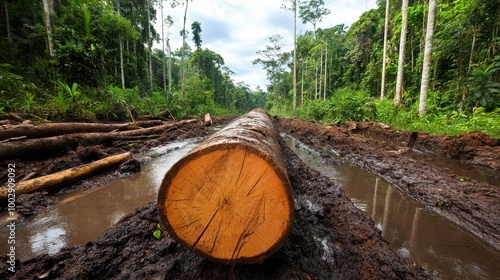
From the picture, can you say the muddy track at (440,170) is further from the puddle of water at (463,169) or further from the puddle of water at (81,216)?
the puddle of water at (81,216)

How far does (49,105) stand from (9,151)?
9.26ft

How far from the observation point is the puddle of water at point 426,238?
5.62 ft

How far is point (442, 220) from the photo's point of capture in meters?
2.41

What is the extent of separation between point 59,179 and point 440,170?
6061 millimetres

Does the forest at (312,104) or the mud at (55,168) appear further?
the forest at (312,104)

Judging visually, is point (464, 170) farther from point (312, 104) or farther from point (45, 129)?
point (312, 104)

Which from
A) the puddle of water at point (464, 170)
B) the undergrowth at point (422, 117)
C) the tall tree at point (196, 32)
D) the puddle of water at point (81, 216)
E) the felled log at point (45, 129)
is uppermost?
the tall tree at point (196, 32)

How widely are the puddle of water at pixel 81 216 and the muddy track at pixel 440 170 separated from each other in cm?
383

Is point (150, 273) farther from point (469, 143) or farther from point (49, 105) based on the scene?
point (49, 105)

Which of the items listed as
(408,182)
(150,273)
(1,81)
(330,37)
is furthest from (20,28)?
(330,37)

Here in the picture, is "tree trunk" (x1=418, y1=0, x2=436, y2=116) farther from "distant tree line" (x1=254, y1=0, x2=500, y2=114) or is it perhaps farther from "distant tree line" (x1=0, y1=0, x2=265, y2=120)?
"distant tree line" (x1=0, y1=0, x2=265, y2=120)

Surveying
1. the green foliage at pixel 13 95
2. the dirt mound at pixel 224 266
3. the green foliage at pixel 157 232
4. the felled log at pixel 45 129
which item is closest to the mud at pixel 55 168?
the felled log at pixel 45 129

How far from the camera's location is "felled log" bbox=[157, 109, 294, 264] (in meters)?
1.19

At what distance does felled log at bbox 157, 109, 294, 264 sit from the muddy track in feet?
7.74
